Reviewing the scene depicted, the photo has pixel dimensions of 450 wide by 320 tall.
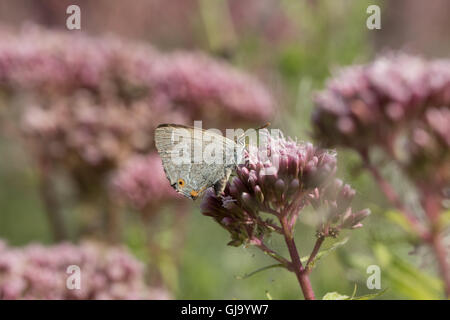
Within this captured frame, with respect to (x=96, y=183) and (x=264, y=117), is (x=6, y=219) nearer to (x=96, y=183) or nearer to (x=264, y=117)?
(x=96, y=183)

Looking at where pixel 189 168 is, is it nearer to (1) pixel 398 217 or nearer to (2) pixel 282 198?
(2) pixel 282 198

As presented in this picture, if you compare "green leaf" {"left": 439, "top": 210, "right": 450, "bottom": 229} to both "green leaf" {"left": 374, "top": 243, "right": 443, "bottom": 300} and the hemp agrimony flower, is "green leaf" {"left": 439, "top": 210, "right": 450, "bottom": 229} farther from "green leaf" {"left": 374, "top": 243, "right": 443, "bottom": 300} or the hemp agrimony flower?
the hemp agrimony flower

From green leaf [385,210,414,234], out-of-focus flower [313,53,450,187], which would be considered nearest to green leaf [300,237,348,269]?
green leaf [385,210,414,234]

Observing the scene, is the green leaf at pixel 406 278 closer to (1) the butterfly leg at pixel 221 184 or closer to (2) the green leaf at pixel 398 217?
(2) the green leaf at pixel 398 217

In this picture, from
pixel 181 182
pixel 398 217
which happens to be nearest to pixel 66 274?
pixel 181 182

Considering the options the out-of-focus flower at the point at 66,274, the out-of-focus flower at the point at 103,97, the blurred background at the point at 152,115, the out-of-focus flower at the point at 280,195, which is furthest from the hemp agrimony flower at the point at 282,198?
the out-of-focus flower at the point at 103,97

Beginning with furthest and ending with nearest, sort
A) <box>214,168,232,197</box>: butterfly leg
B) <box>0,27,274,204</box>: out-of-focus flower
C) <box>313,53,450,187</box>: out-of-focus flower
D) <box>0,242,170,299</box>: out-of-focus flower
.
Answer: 1. <box>0,27,274,204</box>: out-of-focus flower
2. <box>313,53,450,187</box>: out-of-focus flower
3. <box>0,242,170,299</box>: out-of-focus flower
4. <box>214,168,232,197</box>: butterfly leg
